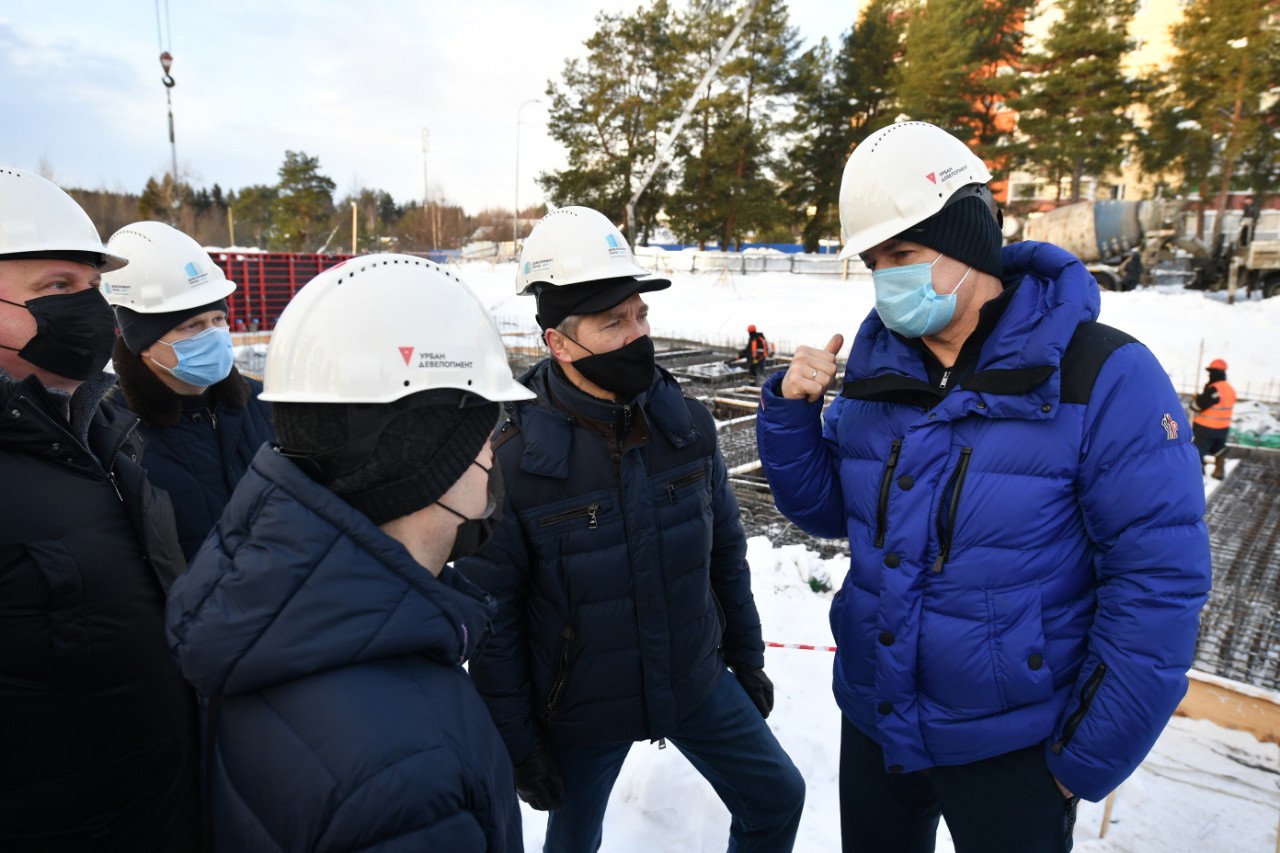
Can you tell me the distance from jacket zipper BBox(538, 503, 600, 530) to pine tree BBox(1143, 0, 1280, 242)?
29.8 m

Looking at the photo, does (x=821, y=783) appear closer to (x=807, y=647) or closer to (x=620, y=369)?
(x=807, y=647)

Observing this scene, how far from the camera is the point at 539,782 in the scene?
230cm

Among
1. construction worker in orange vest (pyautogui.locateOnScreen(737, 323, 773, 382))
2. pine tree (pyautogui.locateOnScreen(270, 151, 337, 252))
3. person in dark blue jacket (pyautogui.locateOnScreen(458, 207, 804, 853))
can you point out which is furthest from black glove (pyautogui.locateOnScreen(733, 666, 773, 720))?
pine tree (pyautogui.locateOnScreen(270, 151, 337, 252))

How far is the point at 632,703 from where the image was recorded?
238cm

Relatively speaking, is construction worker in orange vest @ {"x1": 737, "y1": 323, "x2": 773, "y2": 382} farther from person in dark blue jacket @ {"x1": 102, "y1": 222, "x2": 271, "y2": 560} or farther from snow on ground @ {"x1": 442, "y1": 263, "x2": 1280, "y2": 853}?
person in dark blue jacket @ {"x1": 102, "y1": 222, "x2": 271, "y2": 560}

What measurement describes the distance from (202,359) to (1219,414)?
1081 centimetres

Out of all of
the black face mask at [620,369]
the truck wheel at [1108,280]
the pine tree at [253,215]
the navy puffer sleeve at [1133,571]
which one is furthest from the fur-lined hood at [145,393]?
the pine tree at [253,215]

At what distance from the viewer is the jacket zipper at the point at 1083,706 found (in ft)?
5.94

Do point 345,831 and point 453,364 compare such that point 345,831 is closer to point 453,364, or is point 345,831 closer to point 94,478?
point 453,364

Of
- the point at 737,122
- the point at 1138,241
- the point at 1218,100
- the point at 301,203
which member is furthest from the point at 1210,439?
the point at 301,203

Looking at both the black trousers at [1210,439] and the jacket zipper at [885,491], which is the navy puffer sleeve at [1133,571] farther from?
the black trousers at [1210,439]

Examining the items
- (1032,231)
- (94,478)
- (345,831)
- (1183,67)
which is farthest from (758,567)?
(1183,67)

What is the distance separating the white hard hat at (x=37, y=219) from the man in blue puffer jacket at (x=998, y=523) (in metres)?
2.49

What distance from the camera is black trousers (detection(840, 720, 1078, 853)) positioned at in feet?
6.33
